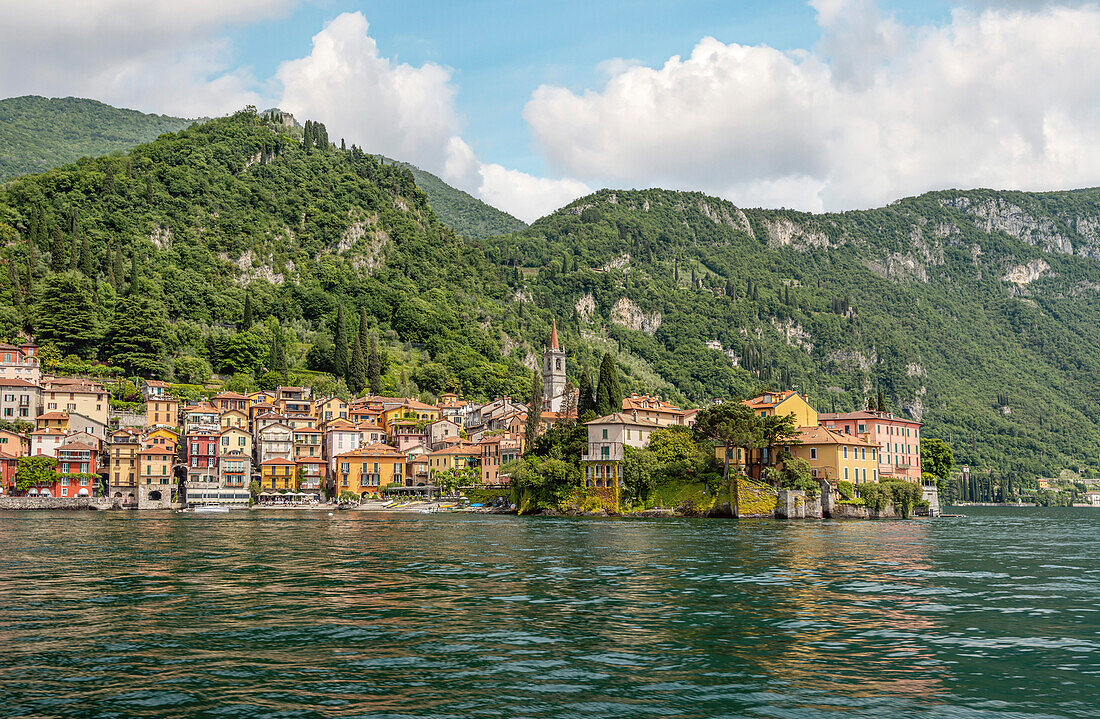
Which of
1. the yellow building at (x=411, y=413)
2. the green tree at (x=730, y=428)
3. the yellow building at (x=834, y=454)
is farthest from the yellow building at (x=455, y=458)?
the yellow building at (x=834, y=454)

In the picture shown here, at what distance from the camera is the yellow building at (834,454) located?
280 ft

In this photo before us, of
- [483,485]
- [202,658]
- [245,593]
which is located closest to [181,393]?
[483,485]

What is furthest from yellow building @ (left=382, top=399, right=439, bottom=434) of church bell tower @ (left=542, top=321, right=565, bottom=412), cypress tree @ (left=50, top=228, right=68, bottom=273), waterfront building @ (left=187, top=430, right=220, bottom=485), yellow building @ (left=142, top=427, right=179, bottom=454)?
cypress tree @ (left=50, top=228, right=68, bottom=273)

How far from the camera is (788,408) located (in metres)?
97.1

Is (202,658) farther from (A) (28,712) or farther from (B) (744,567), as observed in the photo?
(B) (744,567)

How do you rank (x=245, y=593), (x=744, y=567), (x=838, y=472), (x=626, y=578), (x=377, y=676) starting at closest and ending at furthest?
(x=377, y=676), (x=245, y=593), (x=626, y=578), (x=744, y=567), (x=838, y=472)

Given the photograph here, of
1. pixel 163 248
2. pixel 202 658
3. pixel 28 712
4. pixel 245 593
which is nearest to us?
pixel 28 712

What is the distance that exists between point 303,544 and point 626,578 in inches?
935

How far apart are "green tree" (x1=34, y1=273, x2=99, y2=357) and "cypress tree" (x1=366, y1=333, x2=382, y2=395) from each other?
44834 mm

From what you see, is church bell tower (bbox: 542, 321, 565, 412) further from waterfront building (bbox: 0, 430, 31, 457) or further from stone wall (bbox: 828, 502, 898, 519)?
stone wall (bbox: 828, 502, 898, 519)

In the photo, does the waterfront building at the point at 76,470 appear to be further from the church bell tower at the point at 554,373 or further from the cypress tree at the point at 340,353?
the church bell tower at the point at 554,373

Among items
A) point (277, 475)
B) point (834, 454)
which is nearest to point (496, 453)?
point (277, 475)

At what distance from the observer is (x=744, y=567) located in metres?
39.2

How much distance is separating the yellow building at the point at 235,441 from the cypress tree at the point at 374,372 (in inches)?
1530
